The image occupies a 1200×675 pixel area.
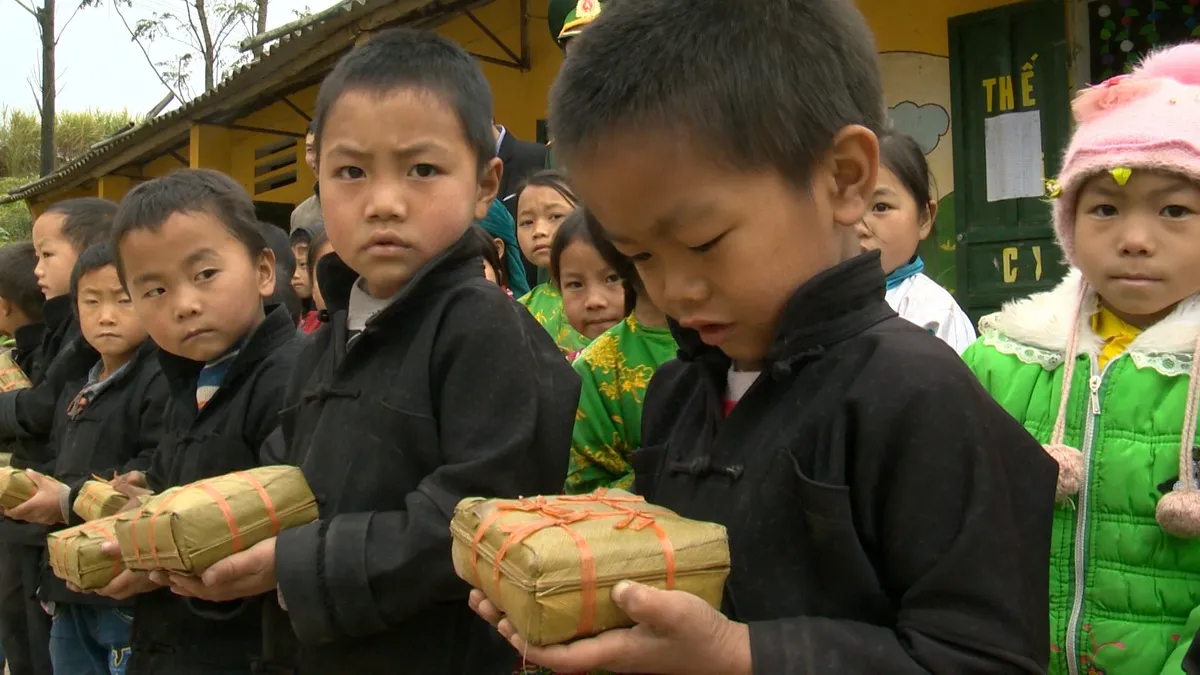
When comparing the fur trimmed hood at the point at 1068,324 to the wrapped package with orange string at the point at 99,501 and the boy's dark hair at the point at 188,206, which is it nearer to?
the boy's dark hair at the point at 188,206

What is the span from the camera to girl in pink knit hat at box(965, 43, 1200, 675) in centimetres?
165

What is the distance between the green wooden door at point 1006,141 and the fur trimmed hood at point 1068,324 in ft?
12.7

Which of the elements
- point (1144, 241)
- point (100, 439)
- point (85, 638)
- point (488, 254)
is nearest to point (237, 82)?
point (100, 439)

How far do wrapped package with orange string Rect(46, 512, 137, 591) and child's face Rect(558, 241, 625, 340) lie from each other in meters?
1.40

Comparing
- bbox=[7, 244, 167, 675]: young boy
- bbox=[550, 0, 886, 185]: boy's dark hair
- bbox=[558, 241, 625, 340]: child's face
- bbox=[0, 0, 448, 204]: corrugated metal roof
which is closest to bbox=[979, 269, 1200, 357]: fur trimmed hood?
bbox=[550, 0, 886, 185]: boy's dark hair

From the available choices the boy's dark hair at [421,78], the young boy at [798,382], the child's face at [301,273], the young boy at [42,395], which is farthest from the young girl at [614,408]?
the child's face at [301,273]

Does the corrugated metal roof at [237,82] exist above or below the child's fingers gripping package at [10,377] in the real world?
above

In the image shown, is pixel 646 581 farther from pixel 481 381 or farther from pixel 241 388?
pixel 241 388

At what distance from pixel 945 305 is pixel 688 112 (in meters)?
1.90

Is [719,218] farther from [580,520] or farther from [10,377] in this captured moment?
[10,377]

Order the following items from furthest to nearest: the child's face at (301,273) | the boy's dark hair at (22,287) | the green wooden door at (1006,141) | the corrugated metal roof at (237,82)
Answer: the corrugated metal roof at (237,82) < the green wooden door at (1006,141) < the child's face at (301,273) < the boy's dark hair at (22,287)

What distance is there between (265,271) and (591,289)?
90 cm

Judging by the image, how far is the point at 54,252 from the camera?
427 cm

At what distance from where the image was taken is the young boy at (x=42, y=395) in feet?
12.2
